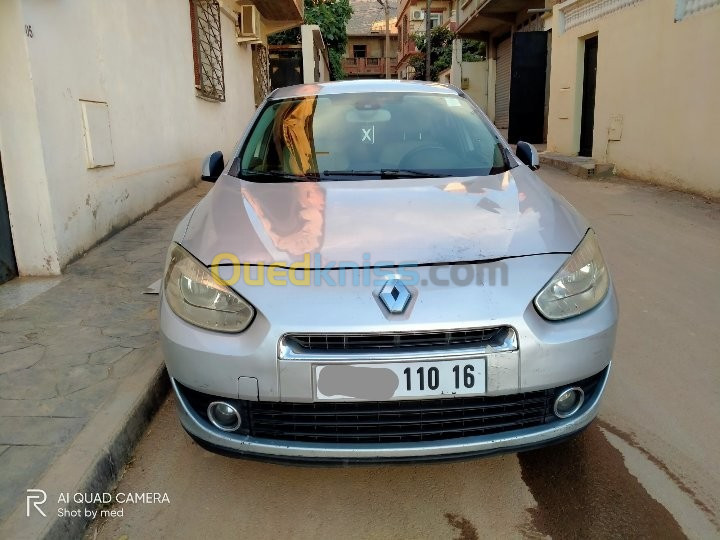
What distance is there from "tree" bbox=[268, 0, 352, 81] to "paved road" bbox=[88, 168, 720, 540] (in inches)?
843

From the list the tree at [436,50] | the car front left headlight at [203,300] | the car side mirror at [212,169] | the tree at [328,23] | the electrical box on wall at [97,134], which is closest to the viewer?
the car front left headlight at [203,300]

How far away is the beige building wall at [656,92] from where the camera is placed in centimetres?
719

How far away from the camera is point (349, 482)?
2.24 meters

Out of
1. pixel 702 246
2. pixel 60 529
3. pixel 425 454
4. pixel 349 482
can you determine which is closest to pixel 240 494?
pixel 349 482

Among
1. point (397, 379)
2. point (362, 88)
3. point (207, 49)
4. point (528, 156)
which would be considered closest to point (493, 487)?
point (397, 379)

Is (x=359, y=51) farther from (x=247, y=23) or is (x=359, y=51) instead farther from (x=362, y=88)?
(x=362, y=88)

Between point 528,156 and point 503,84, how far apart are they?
1982 centimetres

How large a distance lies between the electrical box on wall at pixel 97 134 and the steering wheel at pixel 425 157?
10.3 feet

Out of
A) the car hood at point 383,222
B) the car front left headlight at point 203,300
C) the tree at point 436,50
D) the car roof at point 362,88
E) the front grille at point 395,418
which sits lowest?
the front grille at point 395,418

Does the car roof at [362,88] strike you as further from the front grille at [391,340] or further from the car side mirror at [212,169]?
the front grille at [391,340]

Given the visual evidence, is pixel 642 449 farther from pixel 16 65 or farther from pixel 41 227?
pixel 16 65

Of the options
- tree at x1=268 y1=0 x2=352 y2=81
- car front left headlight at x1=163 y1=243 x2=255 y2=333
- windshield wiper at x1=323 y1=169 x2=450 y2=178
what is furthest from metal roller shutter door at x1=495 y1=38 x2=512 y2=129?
car front left headlight at x1=163 y1=243 x2=255 y2=333

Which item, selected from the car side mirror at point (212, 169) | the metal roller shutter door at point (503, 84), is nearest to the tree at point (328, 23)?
the metal roller shutter door at point (503, 84)

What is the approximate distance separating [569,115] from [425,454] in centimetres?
1125
